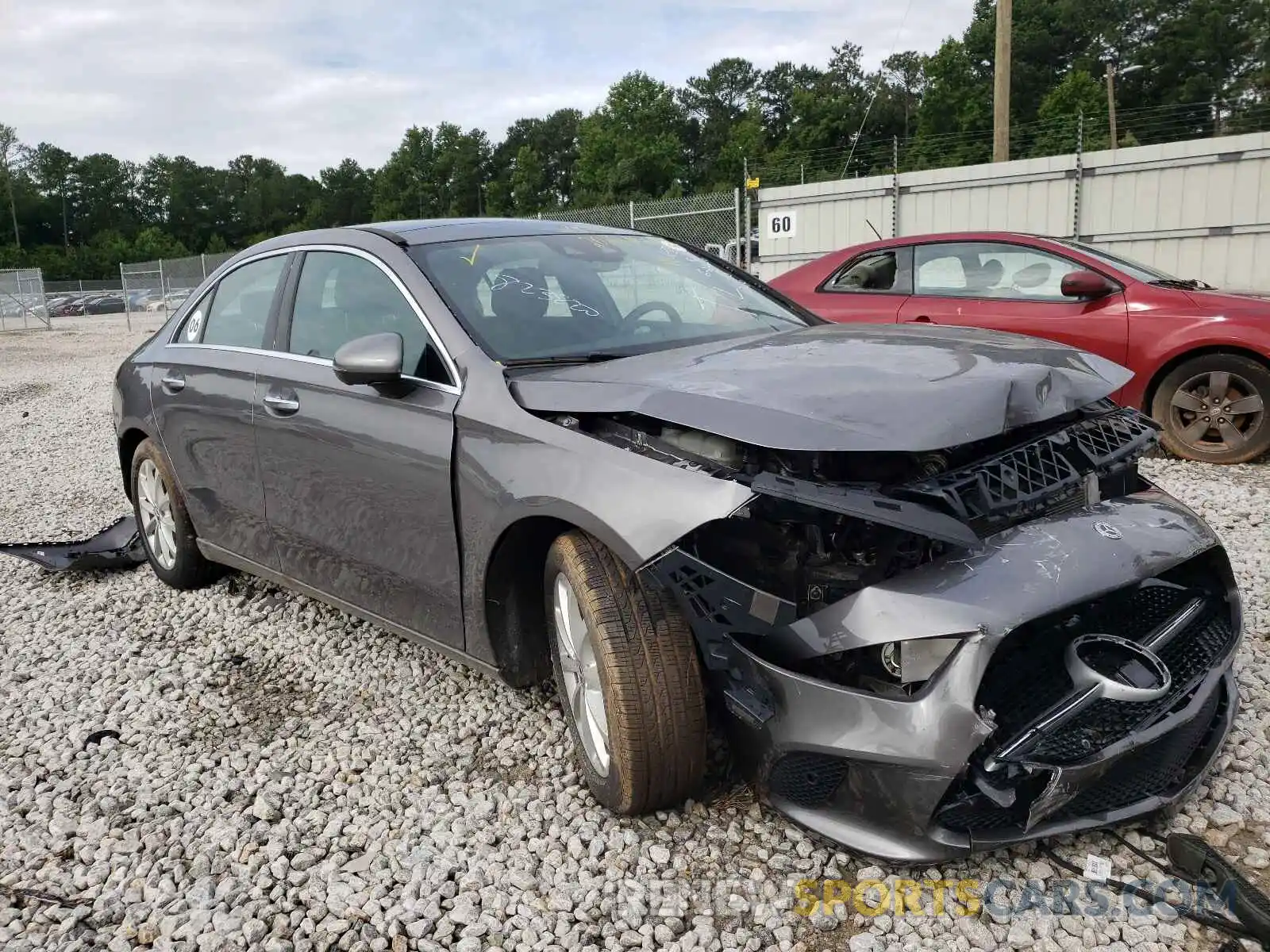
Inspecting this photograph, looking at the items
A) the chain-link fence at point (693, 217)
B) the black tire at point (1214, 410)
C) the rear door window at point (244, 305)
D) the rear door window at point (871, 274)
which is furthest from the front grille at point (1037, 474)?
the chain-link fence at point (693, 217)

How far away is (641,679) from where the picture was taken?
2406 mm

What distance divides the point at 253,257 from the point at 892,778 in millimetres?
3450

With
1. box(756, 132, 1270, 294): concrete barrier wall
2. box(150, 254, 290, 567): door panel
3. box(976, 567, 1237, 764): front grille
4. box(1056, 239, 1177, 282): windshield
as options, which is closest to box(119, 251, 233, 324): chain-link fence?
box(756, 132, 1270, 294): concrete barrier wall

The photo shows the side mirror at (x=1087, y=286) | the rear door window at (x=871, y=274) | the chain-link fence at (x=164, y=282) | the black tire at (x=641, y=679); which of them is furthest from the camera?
the chain-link fence at (x=164, y=282)

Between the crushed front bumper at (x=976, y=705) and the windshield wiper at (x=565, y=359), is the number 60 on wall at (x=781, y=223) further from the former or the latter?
the crushed front bumper at (x=976, y=705)

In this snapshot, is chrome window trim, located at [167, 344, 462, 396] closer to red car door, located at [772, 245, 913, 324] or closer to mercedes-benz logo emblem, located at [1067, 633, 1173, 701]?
mercedes-benz logo emblem, located at [1067, 633, 1173, 701]

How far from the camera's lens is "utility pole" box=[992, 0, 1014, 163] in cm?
1622

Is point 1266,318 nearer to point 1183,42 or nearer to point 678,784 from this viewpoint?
point 678,784

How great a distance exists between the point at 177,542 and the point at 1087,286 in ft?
18.0

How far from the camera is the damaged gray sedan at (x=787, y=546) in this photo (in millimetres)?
2148

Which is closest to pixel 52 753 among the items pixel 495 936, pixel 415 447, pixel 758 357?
pixel 415 447

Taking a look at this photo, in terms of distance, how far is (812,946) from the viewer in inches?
85.3

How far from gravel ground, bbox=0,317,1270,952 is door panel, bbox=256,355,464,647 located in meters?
0.43

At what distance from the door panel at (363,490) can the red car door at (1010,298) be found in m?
4.68
